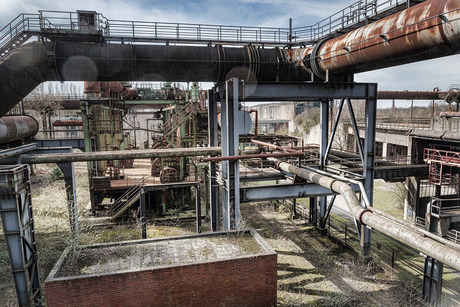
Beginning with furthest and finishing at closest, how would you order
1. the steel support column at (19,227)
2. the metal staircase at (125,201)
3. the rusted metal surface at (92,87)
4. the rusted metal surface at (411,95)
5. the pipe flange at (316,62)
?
1. the rusted metal surface at (411,95)
2. the rusted metal surface at (92,87)
3. the metal staircase at (125,201)
4. the pipe flange at (316,62)
5. the steel support column at (19,227)

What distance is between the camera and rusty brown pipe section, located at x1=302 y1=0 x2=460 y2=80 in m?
6.25

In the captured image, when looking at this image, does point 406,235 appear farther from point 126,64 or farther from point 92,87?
point 92,87

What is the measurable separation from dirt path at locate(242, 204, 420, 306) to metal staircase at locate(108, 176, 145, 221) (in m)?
6.97

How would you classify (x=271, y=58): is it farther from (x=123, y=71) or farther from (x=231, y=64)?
(x=123, y=71)

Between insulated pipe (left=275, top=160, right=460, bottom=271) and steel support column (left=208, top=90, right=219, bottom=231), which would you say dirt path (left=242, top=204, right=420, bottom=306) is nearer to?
steel support column (left=208, top=90, right=219, bottom=231)

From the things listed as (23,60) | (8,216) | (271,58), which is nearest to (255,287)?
(8,216)

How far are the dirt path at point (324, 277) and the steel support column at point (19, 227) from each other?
7.26m

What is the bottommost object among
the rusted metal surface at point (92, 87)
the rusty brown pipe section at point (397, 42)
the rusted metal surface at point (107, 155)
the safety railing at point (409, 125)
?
the rusted metal surface at point (107, 155)

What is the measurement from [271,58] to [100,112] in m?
12.1

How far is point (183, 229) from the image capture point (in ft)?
50.8

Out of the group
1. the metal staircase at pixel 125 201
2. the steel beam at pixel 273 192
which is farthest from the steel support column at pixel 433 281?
the metal staircase at pixel 125 201

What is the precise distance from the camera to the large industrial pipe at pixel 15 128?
13.5 meters

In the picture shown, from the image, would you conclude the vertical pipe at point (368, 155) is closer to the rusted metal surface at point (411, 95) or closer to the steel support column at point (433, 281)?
the steel support column at point (433, 281)

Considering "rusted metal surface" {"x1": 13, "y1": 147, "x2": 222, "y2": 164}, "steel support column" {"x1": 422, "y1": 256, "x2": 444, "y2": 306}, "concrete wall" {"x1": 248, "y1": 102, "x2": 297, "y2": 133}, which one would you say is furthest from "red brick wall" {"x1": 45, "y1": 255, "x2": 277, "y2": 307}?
"concrete wall" {"x1": 248, "y1": 102, "x2": 297, "y2": 133}
